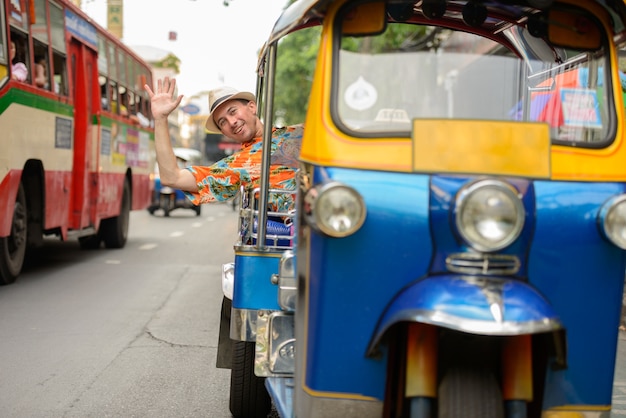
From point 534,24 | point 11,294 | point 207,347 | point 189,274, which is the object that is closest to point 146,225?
point 189,274

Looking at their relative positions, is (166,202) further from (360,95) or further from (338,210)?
(338,210)

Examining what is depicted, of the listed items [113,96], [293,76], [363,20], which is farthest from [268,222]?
[293,76]

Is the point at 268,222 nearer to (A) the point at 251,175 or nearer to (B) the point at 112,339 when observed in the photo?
(A) the point at 251,175

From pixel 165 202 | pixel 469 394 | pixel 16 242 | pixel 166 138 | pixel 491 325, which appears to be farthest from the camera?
pixel 165 202

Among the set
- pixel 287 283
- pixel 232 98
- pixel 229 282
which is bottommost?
A: pixel 229 282

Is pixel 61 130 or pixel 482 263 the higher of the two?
pixel 61 130

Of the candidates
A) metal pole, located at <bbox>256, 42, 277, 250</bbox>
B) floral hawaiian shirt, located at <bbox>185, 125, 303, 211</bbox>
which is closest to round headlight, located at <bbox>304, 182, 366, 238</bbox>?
metal pole, located at <bbox>256, 42, 277, 250</bbox>

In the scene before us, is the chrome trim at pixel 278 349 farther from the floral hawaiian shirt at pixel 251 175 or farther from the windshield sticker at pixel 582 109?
the windshield sticker at pixel 582 109

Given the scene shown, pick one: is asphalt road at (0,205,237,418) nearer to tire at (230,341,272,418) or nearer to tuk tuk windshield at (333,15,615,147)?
tire at (230,341,272,418)

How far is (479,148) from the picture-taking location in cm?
304

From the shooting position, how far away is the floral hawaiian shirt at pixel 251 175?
4.54 metres

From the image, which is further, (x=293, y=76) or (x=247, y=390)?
(x=293, y=76)

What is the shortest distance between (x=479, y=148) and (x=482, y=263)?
391mm

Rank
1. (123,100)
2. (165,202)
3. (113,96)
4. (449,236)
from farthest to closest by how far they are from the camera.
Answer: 1. (165,202)
2. (123,100)
3. (113,96)
4. (449,236)
